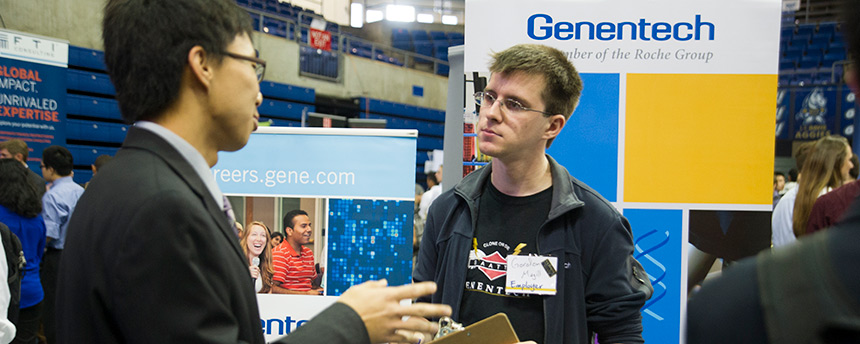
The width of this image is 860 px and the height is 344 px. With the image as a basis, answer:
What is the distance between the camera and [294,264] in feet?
8.81

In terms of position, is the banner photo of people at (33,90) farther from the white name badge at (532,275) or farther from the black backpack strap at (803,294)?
the black backpack strap at (803,294)

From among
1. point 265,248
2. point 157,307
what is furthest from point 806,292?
point 265,248

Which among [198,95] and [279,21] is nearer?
[198,95]

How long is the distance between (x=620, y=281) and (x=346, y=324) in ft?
3.16

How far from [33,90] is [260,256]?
231 inches

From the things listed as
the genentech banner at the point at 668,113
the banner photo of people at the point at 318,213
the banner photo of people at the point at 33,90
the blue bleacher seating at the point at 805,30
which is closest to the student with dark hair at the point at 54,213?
the banner photo of people at the point at 33,90

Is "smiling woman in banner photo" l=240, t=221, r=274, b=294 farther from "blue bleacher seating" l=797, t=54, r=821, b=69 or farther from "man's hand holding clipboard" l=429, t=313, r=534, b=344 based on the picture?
"blue bleacher seating" l=797, t=54, r=821, b=69

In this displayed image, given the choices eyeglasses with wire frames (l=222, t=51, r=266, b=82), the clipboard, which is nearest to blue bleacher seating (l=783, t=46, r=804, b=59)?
the clipboard

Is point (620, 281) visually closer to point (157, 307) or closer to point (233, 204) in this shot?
point (157, 307)

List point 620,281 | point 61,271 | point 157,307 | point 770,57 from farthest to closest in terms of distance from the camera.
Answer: point 770,57 < point 620,281 < point 61,271 < point 157,307

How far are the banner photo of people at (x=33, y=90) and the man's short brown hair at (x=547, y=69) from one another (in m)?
6.84

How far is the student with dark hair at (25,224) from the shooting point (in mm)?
3861

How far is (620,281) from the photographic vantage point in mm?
1610

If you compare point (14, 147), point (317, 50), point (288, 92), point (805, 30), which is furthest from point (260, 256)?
point (805, 30)
